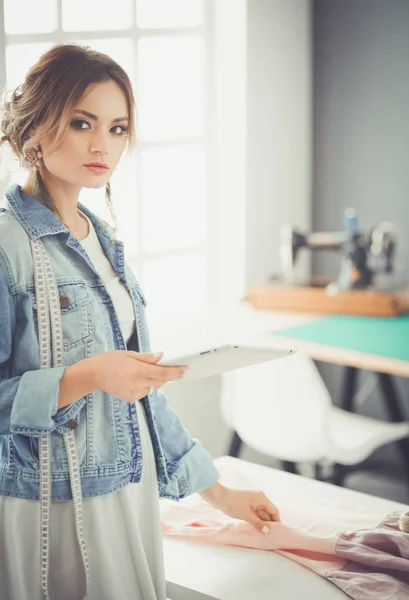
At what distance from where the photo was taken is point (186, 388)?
3781 mm

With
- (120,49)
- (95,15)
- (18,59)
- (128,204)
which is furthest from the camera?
(128,204)

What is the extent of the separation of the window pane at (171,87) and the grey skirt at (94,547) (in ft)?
7.01

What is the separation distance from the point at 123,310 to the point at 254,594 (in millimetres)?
583

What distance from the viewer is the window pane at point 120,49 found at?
3338 millimetres

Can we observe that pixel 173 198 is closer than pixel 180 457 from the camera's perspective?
No

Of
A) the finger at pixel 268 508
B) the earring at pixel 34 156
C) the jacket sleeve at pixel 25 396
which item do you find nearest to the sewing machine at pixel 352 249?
the finger at pixel 268 508

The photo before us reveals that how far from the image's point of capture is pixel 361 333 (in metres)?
3.23

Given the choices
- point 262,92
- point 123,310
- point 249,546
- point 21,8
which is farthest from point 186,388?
point 123,310

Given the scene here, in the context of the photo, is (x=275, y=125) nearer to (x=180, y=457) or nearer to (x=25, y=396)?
(x=180, y=457)

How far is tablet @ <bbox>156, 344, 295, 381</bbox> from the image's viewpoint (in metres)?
1.44

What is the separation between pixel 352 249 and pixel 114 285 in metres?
2.08

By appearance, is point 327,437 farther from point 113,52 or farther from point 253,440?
point 113,52

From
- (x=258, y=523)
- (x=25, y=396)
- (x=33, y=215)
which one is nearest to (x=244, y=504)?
(x=258, y=523)

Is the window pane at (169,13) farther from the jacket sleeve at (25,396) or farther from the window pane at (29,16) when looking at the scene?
the jacket sleeve at (25,396)
